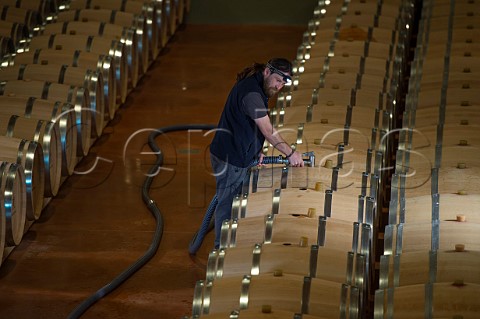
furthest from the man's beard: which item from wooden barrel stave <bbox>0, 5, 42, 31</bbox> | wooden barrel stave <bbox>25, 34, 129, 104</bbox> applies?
wooden barrel stave <bbox>0, 5, 42, 31</bbox>

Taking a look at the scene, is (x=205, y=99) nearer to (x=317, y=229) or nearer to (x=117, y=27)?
(x=117, y=27)

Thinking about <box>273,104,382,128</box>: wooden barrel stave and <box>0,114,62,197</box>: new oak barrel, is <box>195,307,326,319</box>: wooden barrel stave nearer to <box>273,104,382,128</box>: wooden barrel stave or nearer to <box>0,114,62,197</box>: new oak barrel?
<box>273,104,382,128</box>: wooden barrel stave

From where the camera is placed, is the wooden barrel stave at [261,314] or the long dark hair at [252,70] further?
the long dark hair at [252,70]

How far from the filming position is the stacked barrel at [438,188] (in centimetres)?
550

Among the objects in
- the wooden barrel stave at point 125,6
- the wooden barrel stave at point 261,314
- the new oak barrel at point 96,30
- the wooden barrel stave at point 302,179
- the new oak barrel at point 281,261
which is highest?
the wooden barrel stave at point 125,6

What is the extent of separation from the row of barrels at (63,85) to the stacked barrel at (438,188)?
2.91 meters

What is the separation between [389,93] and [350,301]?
3.35 metres

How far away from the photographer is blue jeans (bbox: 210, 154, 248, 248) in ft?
23.8

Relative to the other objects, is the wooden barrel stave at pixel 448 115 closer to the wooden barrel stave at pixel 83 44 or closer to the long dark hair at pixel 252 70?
the long dark hair at pixel 252 70

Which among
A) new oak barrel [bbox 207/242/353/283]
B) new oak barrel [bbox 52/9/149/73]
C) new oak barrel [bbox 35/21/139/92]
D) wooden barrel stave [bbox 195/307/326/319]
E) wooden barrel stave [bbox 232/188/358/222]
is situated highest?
new oak barrel [bbox 52/9/149/73]

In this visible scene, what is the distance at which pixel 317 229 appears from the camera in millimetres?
6316

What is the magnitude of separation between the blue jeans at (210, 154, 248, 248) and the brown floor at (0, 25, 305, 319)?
1.69 ft

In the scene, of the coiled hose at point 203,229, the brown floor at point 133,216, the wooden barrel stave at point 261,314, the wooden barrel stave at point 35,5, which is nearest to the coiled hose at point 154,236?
the brown floor at point 133,216

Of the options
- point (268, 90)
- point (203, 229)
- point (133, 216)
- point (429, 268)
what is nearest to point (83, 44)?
point (133, 216)
